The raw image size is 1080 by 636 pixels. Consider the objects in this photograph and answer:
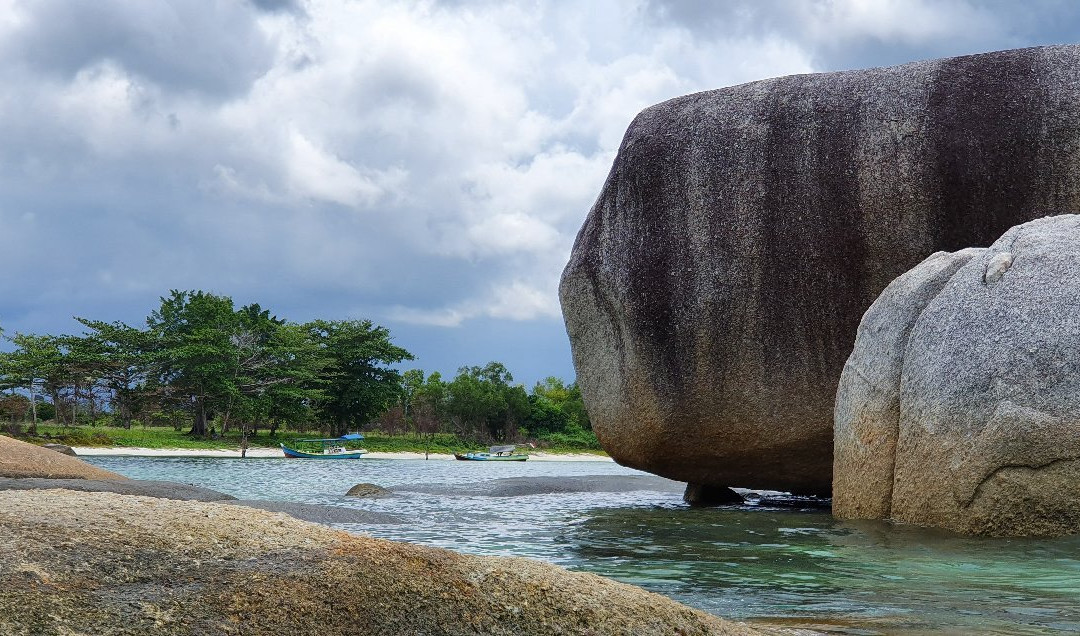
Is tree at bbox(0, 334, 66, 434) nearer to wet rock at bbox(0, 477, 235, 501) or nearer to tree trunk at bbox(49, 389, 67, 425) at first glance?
tree trunk at bbox(49, 389, 67, 425)

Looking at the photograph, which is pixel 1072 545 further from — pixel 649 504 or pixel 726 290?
pixel 649 504

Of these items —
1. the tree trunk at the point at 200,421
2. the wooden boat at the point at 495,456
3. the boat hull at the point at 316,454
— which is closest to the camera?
the boat hull at the point at 316,454

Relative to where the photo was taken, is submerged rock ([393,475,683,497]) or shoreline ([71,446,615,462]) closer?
submerged rock ([393,475,683,497])

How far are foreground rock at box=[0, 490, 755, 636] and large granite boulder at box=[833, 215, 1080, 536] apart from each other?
558 cm

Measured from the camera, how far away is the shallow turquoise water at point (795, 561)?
5.32 metres

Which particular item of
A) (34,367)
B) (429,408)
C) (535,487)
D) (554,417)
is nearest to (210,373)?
(34,367)

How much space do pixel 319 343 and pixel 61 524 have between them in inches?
2181

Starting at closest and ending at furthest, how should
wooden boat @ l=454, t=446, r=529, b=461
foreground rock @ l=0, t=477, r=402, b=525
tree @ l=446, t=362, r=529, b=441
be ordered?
1. foreground rock @ l=0, t=477, r=402, b=525
2. wooden boat @ l=454, t=446, r=529, b=461
3. tree @ l=446, t=362, r=529, b=441

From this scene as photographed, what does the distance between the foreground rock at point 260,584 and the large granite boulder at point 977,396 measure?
18.3 feet

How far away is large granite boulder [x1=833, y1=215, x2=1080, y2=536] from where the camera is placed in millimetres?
8531

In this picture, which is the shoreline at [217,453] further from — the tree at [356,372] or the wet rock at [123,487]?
the wet rock at [123,487]

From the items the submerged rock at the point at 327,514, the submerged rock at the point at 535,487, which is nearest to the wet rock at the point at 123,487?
the submerged rock at the point at 327,514

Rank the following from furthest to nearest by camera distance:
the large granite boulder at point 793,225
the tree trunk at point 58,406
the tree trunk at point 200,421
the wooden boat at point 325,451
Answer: the tree trunk at point 58,406, the tree trunk at point 200,421, the wooden boat at point 325,451, the large granite boulder at point 793,225

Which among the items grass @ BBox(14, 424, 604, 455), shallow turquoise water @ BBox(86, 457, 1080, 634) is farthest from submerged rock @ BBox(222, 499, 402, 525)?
grass @ BBox(14, 424, 604, 455)
